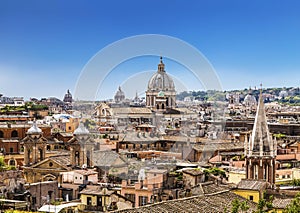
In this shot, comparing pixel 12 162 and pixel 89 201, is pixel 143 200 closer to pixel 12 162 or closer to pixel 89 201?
pixel 89 201

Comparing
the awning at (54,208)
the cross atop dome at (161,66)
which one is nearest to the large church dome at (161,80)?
the cross atop dome at (161,66)

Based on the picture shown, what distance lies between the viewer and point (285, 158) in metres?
24.5

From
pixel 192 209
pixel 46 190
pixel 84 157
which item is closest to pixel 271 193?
pixel 192 209

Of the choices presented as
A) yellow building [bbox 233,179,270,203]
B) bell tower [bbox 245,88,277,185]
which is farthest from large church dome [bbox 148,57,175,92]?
yellow building [bbox 233,179,270,203]

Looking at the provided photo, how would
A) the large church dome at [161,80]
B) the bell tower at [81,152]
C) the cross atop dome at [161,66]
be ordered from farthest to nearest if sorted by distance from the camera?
1. the bell tower at [81,152]
2. the large church dome at [161,80]
3. the cross atop dome at [161,66]

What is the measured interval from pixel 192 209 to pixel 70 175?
7534mm

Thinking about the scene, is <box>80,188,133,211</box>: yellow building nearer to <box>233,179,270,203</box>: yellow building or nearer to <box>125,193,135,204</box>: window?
<box>125,193,135,204</box>: window

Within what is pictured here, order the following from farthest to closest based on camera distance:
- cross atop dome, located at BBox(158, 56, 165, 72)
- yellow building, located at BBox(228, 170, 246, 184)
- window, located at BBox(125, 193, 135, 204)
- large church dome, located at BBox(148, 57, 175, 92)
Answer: yellow building, located at BBox(228, 170, 246, 184), large church dome, located at BBox(148, 57, 175, 92), cross atop dome, located at BBox(158, 56, 165, 72), window, located at BBox(125, 193, 135, 204)

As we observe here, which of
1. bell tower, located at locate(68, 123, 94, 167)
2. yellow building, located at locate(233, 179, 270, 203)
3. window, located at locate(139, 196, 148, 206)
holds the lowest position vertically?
window, located at locate(139, 196, 148, 206)

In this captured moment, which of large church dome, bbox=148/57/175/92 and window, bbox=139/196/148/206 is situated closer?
window, bbox=139/196/148/206

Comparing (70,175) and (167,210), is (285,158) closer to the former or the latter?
(70,175)

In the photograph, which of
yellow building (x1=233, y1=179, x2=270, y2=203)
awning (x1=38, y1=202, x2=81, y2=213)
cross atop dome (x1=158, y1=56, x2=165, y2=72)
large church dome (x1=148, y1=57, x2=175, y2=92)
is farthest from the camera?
large church dome (x1=148, y1=57, x2=175, y2=92)

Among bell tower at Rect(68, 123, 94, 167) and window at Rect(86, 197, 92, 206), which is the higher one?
bell tower at Rect(68, 123, 94, 167)

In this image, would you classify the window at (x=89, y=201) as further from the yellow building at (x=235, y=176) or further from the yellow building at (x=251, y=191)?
the yellow building at (x=235, y=176)
